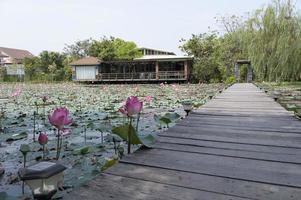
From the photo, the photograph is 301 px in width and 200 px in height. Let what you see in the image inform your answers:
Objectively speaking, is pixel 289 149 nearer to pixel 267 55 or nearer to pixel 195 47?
pixel 267 55

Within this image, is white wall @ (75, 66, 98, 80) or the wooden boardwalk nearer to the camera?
the wooden boardwalk

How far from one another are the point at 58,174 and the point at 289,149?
166 centimetres

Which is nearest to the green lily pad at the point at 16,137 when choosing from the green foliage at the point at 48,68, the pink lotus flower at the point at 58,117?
the pink lotus flower at the point at 58,117

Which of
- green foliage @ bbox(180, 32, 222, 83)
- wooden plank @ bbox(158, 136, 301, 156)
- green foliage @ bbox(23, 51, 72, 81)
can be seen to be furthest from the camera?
green foliage @ bbox(23, 51, 72, 81)

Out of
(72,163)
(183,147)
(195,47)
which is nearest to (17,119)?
(72,163)

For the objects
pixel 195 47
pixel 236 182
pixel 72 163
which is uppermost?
pixel 195 47

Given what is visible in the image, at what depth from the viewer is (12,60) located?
147ft

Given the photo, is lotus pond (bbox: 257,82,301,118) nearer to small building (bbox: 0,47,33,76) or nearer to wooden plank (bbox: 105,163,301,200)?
wooden plank (bbox: 105,163,301,200)

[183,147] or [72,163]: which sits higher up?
[183,147]

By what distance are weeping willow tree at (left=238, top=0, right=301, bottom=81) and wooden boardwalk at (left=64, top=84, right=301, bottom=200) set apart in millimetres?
10848

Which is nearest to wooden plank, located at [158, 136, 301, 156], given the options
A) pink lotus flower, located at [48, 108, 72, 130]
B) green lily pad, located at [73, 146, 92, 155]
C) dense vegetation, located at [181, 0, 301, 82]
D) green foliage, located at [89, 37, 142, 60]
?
green lily pad, located at [73, 146, 92, 155]

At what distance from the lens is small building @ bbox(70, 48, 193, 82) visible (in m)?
23.4

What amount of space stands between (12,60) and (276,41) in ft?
138

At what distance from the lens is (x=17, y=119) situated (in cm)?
451
